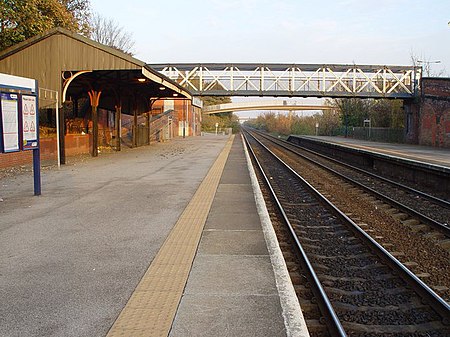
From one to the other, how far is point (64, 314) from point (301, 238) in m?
4.38

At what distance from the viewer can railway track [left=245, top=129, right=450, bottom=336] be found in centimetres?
405

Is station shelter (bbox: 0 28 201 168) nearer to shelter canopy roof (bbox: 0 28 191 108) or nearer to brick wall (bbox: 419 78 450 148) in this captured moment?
shelter canopy roof (bbox: 0 28 191 108)

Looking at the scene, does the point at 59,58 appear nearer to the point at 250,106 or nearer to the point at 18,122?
the point at 18,122

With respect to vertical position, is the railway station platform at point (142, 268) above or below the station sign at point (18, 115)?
below

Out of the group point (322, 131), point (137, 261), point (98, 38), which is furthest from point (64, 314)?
point (322, 131)

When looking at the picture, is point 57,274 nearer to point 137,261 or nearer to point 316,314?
point 137,261

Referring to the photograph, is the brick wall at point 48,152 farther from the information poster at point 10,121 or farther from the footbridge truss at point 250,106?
the footbridge truss at point 250,106

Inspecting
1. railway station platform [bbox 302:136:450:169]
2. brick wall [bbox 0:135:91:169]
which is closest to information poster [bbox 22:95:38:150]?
brick wall [bbox 0:135:91:169]

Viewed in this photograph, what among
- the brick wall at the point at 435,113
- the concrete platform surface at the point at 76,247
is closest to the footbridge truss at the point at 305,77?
the brick wall at the point at 435,113

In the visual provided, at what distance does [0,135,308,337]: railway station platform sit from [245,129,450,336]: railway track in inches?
13.0

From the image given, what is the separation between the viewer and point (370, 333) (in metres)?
3.93

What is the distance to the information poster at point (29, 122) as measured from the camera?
9320mm

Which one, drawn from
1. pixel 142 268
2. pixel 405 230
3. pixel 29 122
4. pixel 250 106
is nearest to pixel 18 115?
pixel 29 122

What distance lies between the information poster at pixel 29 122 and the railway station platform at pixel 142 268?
1.24m
